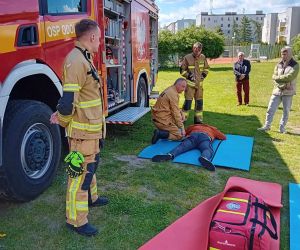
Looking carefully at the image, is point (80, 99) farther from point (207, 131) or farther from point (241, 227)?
point (207, 131)

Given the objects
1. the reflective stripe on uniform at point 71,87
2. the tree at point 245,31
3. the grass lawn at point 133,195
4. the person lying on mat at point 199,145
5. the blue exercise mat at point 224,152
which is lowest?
the grass lawn at point 133,195

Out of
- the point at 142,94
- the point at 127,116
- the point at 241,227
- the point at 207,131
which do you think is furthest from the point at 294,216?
the point at 142,94

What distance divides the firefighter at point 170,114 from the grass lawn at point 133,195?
0.42 m

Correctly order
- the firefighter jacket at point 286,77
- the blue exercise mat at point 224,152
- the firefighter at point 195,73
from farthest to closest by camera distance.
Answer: the firefighter at point 195,73 < the firefighter jacket at point 286,77 < the blue exercise mat at point 224,152

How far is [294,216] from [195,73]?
14.8ft

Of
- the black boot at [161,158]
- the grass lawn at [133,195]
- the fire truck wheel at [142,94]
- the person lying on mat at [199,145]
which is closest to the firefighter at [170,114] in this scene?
the person lying on mat at [199,145]

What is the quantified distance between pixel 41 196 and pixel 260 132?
5050 millimetres

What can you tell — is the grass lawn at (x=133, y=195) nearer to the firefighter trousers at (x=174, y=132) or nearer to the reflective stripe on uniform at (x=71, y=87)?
the firefighter trousers at (x=174, y=132)

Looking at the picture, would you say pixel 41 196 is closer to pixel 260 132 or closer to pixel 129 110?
pixel 129 110

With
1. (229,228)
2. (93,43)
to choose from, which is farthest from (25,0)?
(229,228)

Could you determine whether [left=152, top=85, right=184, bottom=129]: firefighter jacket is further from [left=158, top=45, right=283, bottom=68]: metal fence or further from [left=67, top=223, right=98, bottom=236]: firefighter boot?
[left=158, top=45, right=283, bottom=68]: metal fence

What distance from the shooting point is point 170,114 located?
6469 mm

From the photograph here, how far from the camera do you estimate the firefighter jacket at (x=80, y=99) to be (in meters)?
2.94

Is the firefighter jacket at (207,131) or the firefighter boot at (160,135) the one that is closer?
the firefighter jacket at (207,131)
